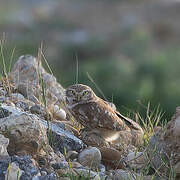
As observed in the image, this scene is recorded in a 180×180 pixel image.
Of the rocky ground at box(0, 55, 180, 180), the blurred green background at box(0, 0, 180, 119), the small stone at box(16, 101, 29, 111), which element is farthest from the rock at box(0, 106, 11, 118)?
the blurred green background at box(0, 0, 180, 119)

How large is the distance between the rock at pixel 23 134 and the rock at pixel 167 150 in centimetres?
83

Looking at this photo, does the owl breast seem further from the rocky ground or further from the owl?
the rocky ground

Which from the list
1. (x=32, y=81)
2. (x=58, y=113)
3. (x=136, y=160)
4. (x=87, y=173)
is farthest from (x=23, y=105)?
(x=87, y=173)

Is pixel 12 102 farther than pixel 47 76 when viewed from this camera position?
No

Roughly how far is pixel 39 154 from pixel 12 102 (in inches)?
38.0

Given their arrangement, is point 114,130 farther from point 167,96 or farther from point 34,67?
point 167,96

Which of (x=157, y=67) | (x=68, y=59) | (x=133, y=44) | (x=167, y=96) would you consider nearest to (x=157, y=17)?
(x=133, y=44)

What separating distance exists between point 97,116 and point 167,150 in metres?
0.62

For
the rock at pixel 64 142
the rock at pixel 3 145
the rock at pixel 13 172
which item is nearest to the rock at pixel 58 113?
the rock at pixel 64 142

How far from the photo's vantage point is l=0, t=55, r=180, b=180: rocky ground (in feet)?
12.9

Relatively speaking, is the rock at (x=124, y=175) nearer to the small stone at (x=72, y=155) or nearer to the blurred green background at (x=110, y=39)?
the small stone at (x=72, y=155)

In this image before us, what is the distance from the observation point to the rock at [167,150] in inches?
168

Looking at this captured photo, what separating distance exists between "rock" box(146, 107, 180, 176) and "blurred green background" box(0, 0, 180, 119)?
14582 millimetres

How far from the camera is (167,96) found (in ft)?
68.1
